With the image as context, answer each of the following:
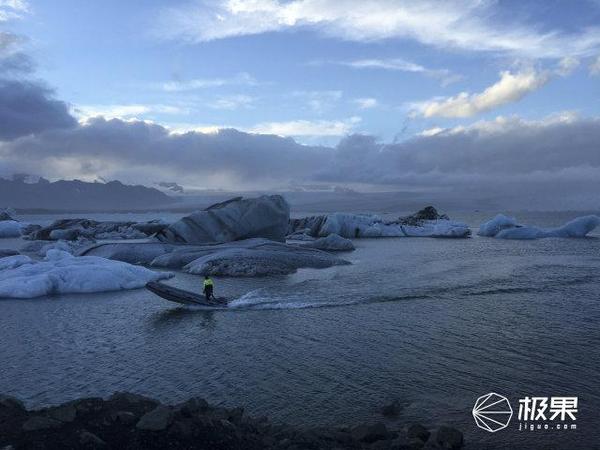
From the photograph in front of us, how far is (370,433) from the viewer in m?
10.1

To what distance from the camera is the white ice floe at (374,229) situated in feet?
266

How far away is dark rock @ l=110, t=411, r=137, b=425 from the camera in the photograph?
29.8 feet

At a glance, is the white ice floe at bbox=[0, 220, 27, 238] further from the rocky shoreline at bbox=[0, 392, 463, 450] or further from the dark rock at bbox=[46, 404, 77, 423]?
the dark rock at bbox=[46, 404, 77, 423]

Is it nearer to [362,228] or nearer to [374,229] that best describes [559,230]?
[374,229]

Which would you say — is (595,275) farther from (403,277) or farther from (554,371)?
(554,371)

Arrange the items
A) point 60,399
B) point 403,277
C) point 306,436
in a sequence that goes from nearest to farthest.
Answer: point 306,436 < point 60,399 < point 403,277

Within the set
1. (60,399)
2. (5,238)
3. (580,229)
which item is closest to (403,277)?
(60,399)

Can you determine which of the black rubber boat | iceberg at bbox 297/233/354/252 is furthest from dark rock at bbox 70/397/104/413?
iceberg at bbox 297/233/354/252

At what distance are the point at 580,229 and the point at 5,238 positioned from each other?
92224 millimetres

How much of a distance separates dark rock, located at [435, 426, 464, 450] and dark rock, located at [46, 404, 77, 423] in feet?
22.3

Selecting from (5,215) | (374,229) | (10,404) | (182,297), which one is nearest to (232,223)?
(182,297)

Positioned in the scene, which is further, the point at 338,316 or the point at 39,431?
the point at 338,316

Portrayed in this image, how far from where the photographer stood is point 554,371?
1426 cm
